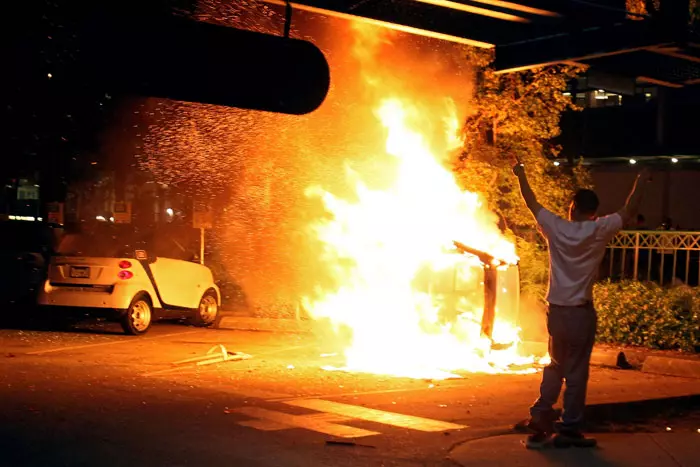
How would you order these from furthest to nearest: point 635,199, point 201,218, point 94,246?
point 201,218 → point 94,246 → point 635,199

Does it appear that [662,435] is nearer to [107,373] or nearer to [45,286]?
[107,373]

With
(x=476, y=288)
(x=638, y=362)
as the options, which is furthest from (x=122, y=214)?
(x=638, y=362)

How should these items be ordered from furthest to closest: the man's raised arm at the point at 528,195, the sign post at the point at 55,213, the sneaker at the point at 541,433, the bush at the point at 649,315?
the sign post at the point at 55,213, the bush at the point at 649,315, the man's raised arm at the point at 528,195, the sneaker at the point at 541,433

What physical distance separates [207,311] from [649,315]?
25.2ft

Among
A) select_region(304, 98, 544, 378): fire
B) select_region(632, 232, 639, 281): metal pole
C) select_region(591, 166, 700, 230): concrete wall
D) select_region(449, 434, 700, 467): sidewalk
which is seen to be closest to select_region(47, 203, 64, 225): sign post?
select_region(304, 98, 544, 378): fire

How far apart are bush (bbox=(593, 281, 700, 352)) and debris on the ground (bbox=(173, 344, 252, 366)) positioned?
523cm

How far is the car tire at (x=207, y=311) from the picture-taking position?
17.7m

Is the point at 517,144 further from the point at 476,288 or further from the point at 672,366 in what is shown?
the point at 672,366

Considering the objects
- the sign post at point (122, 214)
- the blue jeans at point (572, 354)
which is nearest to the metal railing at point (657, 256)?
the blue jeans at point (572, 354)

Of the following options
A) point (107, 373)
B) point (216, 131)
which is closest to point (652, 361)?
point (107, 373)

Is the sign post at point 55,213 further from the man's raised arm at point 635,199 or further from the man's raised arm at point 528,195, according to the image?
the man's raised arm at point 635,199

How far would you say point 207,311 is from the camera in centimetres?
Result: 1791

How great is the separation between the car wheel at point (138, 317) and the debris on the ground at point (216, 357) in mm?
2730

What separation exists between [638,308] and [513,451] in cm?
730
